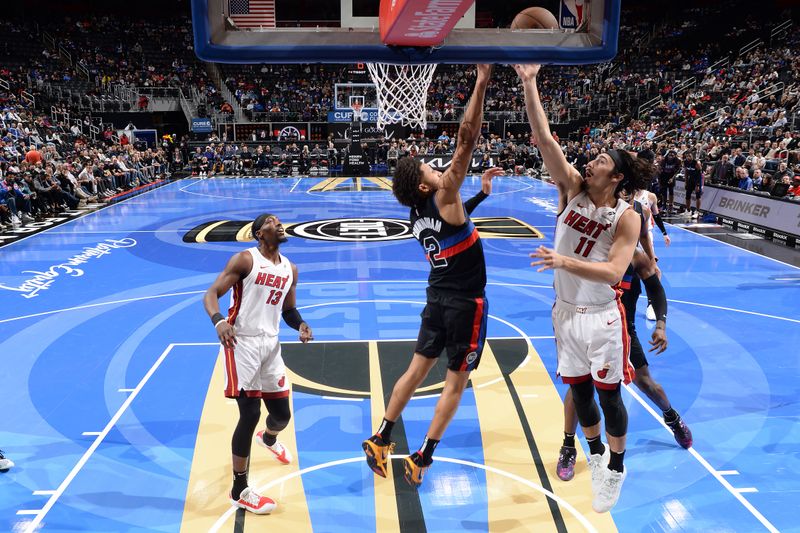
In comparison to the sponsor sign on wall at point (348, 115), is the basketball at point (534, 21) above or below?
below

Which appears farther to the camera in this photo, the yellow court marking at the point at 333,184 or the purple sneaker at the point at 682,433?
the yellow court marking at the point at 333,184

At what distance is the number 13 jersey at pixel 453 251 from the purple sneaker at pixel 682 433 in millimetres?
2003

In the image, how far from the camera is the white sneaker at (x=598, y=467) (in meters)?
3.91

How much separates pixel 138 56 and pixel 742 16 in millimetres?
32749

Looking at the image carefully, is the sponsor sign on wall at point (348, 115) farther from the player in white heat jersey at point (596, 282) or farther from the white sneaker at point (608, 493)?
the white sneaker at point (608, 493)

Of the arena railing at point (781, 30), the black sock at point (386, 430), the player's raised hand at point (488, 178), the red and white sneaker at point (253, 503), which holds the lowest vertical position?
the red and white sneaker at point (253, 503)

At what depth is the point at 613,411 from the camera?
3.79 meters

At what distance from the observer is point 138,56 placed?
3738 cm

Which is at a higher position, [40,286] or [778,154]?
[778,154]

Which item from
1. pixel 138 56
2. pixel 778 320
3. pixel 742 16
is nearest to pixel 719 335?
pixel 778 320

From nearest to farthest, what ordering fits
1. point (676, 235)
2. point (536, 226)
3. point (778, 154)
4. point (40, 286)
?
point (40, 286) → point (676, 235) → point (536, 226) → point (778, 154)

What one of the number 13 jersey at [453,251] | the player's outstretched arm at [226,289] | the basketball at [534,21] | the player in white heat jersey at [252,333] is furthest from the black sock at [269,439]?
the basketball at [534,21]

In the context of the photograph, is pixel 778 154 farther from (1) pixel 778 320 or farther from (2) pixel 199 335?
(2) pixel 199 335

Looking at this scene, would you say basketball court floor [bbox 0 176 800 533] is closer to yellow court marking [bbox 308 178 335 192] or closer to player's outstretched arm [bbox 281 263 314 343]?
player's outstretched arm [bbox 281 263 314 343]
